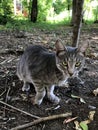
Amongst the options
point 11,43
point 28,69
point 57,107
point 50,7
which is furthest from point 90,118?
point 50,7

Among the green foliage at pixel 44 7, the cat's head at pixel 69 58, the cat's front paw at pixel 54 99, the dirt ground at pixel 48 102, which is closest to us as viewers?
the cat's head at pixel 69 58

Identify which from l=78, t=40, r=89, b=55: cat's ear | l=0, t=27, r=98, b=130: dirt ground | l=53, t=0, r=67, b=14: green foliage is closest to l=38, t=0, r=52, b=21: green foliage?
l=53, t=0, r=67, b=14: green foliage

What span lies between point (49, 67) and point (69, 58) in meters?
0.42

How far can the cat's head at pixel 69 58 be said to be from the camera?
3156 millimetres

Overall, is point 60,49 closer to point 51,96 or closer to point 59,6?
point 51,96

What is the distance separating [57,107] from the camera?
3.66m

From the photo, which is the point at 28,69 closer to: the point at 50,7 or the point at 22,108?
the point at 22,108

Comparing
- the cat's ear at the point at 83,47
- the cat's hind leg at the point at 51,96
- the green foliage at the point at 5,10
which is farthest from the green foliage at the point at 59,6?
the cat's ear at the point at 83,47

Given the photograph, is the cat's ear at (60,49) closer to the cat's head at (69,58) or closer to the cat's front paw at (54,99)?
the cat's head at (69,58)

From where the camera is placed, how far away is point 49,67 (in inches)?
137

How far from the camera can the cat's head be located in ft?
10.4

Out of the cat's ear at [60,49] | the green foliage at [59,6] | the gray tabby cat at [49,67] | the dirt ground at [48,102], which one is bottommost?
the dirt ground at [48,102]

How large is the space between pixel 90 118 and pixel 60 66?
867 mm

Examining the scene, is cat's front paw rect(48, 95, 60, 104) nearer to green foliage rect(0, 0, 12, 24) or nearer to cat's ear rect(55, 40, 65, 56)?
cat's ear rect(55, 40, 65, 56)
